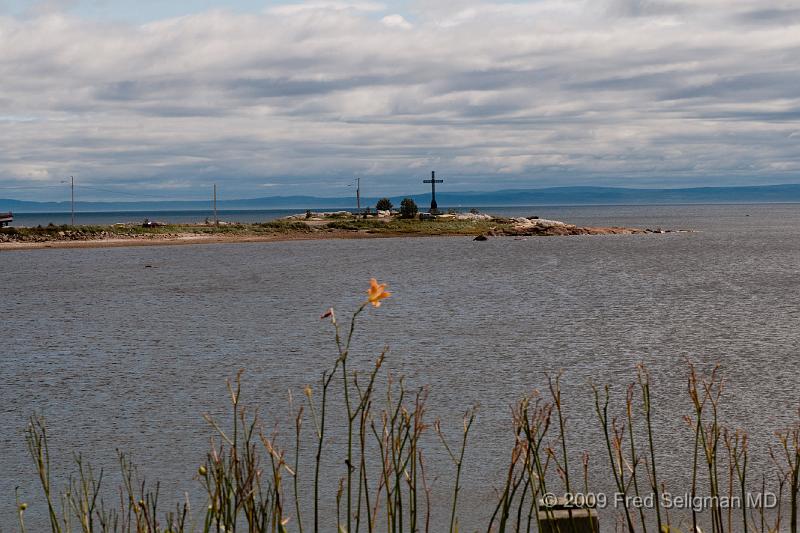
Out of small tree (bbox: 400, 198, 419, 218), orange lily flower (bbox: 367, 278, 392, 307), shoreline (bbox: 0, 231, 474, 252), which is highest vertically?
small tree (bbox: 400, 198, 419, 218)

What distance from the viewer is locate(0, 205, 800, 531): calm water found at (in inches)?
617

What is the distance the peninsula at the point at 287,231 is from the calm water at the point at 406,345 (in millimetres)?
25362

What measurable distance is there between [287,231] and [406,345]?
79.7 m

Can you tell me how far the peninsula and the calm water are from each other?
25362 millimetres

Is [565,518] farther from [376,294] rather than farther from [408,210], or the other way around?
[408,210]

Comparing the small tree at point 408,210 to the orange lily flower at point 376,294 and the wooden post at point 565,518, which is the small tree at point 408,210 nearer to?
the wooden post at point 565,518

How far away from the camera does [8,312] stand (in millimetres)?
39844

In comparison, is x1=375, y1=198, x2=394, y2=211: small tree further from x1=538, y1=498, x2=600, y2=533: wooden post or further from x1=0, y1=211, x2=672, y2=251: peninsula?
x1=538, y1=498, x2=600, y2=533: wooden post

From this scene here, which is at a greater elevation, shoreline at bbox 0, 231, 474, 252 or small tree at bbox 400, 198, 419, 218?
small tree at bbox 400, 198, 419, 218

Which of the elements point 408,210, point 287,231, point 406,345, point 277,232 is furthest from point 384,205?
point 406,345

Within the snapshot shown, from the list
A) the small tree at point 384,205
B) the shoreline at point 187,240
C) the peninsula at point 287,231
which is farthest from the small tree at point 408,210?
the small tree at point 384,205

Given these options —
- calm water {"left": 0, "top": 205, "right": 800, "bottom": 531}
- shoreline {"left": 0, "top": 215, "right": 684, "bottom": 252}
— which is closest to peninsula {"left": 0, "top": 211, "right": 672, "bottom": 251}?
shoreline {"left": 0, "top": 215, "right": 684, "bottom": 252}

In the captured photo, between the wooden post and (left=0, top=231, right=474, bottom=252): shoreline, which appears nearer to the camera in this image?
the wooden post

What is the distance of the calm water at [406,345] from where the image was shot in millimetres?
15672
